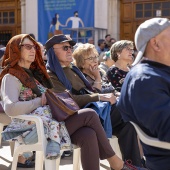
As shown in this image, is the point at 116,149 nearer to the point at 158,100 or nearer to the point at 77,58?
the point at 77,58

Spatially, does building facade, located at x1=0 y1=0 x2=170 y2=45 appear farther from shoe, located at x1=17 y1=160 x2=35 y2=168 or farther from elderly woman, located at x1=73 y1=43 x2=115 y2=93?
shoe, located at x1=17 y1=160 x2=35 y2=168

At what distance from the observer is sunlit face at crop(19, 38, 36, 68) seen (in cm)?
395

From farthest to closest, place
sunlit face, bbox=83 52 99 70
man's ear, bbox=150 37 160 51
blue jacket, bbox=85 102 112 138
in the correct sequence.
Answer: sunlit face, bbox=83 52 99 70 < blue jacket, bbox=85 102 112 138 < man's ear, bbox=150 37 160 51

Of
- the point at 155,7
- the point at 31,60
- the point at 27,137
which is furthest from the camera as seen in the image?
the point at 155,7

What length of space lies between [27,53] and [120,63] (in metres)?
1.53

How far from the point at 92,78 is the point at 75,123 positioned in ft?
3.78

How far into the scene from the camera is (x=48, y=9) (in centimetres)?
1314

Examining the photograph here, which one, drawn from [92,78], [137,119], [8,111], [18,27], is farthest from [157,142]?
[18,27]

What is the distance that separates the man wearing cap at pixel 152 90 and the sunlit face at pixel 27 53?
171cm

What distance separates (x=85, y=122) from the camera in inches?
143

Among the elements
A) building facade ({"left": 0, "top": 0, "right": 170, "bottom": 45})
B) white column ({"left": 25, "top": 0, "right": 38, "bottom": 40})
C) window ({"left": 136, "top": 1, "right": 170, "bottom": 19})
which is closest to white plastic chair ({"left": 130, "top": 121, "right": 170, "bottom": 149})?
building facade ({"left": 0, "top": 0, "right": 170, "bottom": 45})

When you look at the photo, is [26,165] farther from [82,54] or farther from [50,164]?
[82,54]

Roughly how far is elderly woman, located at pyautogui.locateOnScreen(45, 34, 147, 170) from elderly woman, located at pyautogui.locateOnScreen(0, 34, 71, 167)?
13 centimetres

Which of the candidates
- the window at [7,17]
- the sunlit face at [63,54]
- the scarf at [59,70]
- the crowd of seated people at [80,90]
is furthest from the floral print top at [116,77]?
the window at [7,17]
